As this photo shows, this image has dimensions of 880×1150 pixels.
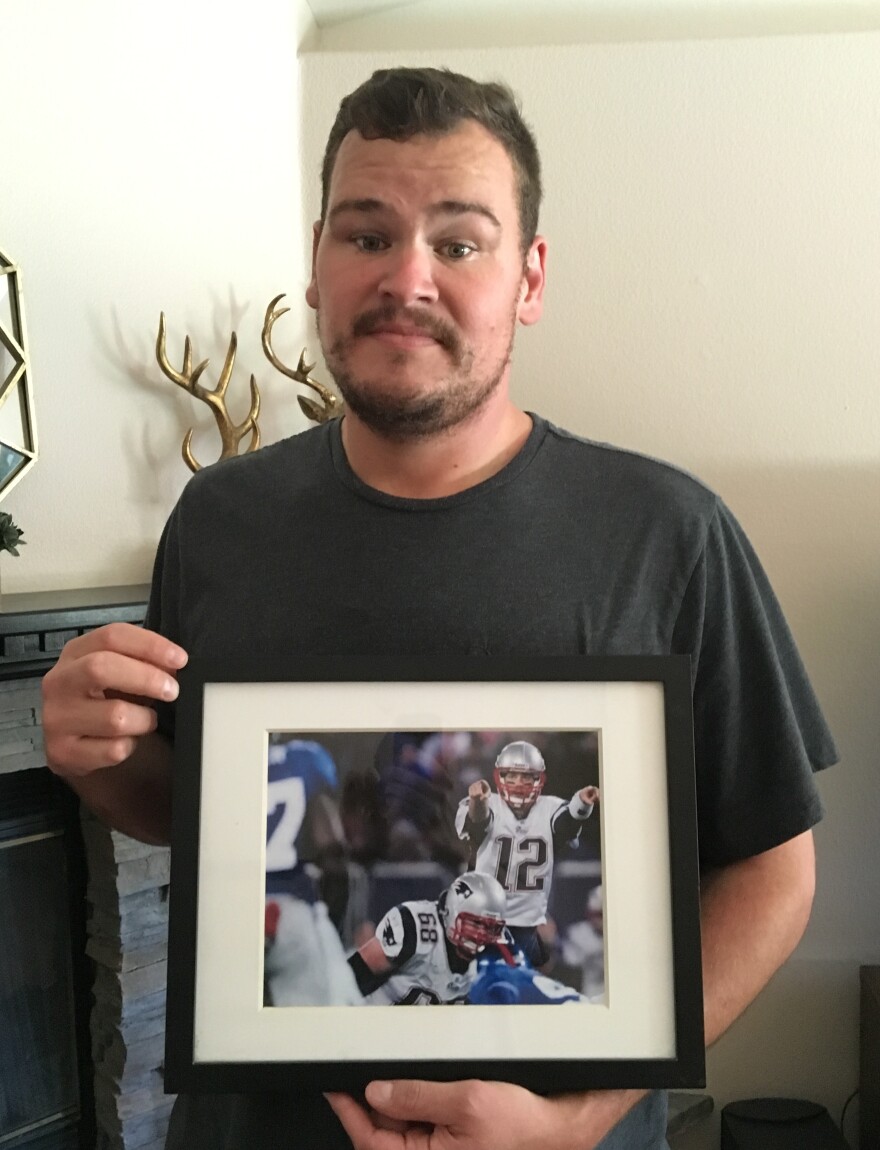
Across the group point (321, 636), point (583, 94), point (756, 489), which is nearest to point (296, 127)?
point (583, 94)

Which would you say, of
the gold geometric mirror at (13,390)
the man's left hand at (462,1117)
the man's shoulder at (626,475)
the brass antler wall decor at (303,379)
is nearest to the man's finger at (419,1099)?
the man's left hand at (462,1117)

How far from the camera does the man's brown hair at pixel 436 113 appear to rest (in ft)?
2.75

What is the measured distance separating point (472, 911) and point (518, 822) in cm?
8

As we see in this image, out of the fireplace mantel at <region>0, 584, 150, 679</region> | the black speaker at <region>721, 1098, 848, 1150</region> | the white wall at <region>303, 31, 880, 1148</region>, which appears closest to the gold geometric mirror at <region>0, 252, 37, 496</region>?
the fireplace mantel at <region>0, 584, 150, 679</region>

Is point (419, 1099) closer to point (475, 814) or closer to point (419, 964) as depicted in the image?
point (419, 964)

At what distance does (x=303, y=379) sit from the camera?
5.42 feet

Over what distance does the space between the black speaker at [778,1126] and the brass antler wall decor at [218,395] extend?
153 cm

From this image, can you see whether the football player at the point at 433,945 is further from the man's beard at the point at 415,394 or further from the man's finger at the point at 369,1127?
the man's beard at the point at 415,394

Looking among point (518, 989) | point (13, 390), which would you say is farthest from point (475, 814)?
point (13, 390)

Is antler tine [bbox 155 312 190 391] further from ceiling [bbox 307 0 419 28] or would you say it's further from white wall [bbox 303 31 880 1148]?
ceiling [bbox 307 0 419 28]

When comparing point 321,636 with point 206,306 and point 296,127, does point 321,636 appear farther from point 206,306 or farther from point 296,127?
point 296,127

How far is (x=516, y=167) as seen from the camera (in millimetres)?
886

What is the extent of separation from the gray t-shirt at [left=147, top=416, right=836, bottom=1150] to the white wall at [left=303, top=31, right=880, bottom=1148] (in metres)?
0.81

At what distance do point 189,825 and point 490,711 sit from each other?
25cm
